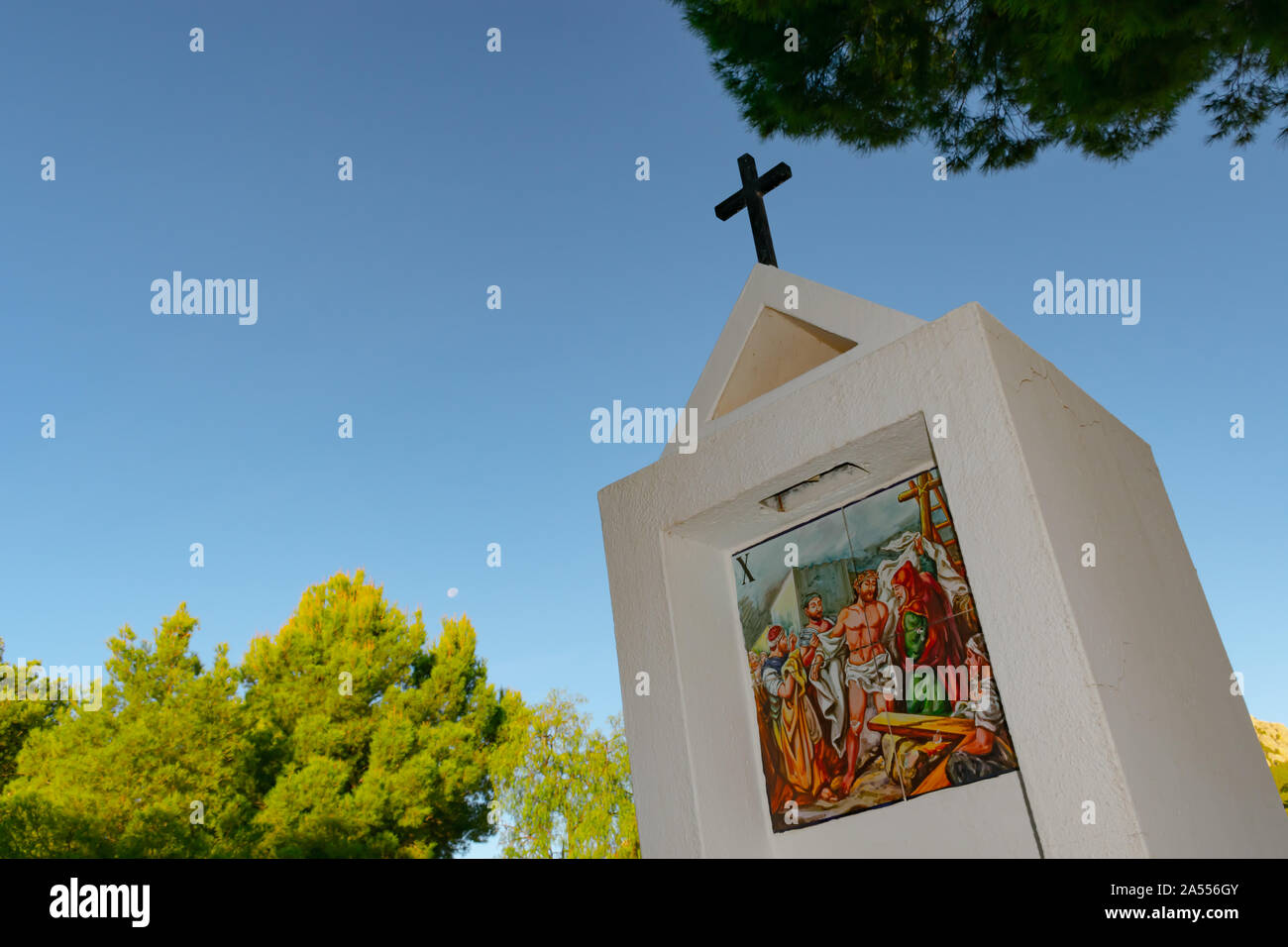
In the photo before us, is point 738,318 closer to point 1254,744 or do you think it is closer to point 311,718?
point 1254,744

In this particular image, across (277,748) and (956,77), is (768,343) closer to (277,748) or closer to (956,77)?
(956,77)

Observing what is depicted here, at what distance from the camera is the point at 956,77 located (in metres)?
7.05

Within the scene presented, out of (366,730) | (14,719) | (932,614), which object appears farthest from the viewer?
(14,719)

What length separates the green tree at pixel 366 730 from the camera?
16.3 metres

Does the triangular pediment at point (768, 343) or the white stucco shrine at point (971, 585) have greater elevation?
the triangular pediment at point (768, 343)

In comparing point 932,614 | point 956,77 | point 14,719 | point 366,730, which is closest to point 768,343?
point 932,614

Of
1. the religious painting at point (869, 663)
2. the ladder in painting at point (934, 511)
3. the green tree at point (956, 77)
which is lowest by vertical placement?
the religious painting at point (869, 663)

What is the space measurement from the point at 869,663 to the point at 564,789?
1578 cm

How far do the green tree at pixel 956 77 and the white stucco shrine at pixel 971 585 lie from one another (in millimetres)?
2240

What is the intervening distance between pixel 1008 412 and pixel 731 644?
1904 millimetres

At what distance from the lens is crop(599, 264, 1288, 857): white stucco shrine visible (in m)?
3.50

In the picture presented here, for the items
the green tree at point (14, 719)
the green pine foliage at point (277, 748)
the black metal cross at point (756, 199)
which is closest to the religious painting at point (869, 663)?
the black metal cross at point (756, 199)

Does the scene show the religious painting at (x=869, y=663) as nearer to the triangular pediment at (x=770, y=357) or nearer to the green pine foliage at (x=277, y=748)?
the triangular pediment at (x=770, y=357)
